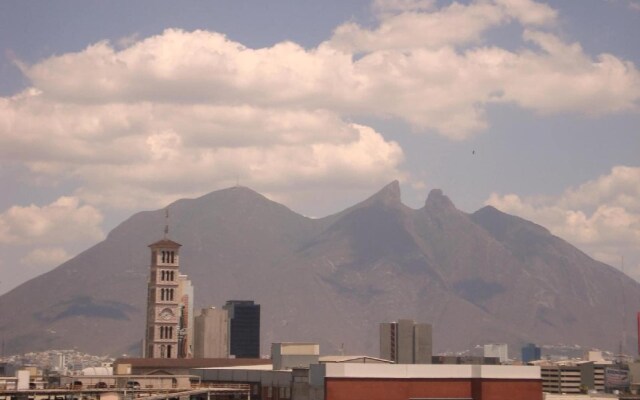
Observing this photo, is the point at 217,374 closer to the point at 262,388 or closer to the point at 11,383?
the point at 262,388

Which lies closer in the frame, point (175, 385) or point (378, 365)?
point (378, 365)

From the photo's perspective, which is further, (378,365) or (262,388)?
(262,388)

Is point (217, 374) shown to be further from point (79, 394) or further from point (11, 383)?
point (79, 394)

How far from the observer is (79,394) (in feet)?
412

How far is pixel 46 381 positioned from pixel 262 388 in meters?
32.3

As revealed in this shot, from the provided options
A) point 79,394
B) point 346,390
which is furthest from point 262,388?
point 79,394

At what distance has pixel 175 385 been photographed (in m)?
177

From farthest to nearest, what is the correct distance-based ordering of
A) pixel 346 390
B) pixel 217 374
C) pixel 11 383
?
1. pixel 217 374
2. pixel 11 383
3. pixel 346 390

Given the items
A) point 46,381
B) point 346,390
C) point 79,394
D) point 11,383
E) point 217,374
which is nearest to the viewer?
point 79,394

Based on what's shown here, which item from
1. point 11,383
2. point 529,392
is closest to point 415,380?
point 529,392

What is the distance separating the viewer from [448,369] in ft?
469

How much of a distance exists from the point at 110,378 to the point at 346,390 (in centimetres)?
4546

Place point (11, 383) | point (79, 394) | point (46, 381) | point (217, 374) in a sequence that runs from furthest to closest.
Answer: point (217, 374)
point (46, 381)
point (11, 383)
point (79, 394)

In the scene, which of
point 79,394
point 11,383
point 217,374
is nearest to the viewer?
point 79,394
